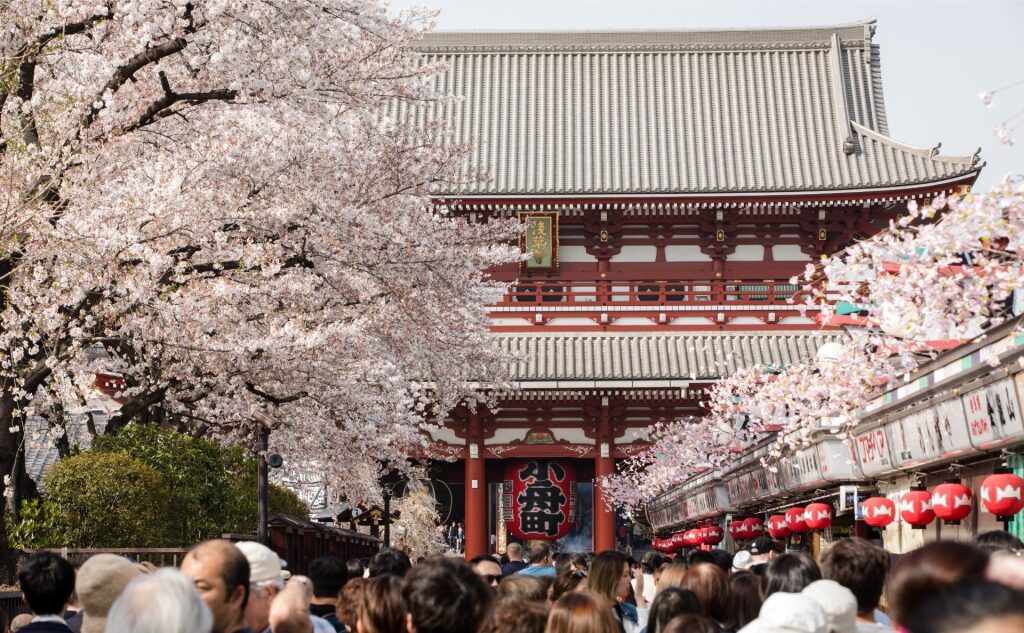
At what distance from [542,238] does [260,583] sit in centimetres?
2363

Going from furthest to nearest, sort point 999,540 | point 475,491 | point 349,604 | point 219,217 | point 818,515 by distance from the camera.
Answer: point 475,491
point 818,515
point 219,217
point 349,604
point 999,540

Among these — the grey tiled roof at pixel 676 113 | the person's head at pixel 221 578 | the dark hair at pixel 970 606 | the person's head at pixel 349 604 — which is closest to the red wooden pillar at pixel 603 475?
the grey tiled roof at pixel 676 113

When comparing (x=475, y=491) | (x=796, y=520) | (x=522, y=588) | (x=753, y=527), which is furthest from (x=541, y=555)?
(x=475, y=491)

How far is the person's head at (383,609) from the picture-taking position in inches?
209

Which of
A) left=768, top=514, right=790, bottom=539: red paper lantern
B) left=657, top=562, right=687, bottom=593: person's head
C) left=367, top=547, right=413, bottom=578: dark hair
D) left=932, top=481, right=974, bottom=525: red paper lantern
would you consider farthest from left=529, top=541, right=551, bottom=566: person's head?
left=768, top=514, right=790, bottom=539: red paper lantern

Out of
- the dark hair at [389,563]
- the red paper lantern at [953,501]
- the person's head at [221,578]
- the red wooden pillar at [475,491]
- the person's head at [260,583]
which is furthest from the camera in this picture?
the red wooden pillar at [475,491]

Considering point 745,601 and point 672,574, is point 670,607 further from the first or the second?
point 672,574

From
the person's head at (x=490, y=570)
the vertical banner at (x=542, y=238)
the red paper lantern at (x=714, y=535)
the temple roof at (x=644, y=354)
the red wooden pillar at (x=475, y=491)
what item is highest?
the vertical banner at (x=542, y=238)

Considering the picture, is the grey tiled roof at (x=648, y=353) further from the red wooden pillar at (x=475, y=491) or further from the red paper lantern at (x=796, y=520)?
the red paper lantern at (x=796, y=520)

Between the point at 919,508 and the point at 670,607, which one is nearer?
the point at 670,607

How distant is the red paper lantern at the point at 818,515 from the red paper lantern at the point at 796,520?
0.32 m

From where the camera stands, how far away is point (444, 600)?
182 inches

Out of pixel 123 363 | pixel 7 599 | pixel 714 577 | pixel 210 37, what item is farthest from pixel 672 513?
pixel 714 577

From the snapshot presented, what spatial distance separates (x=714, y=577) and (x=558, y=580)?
1514 mm
